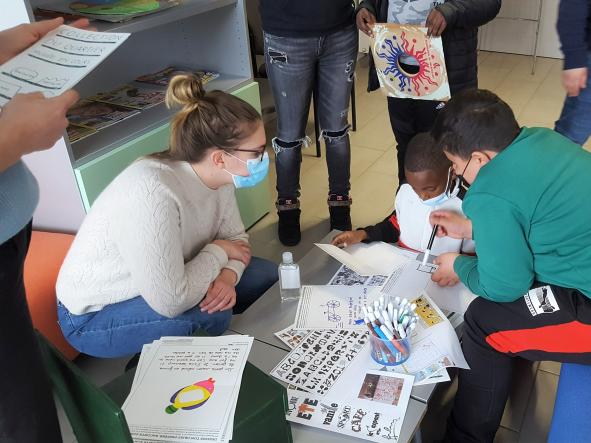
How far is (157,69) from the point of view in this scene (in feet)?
8.77

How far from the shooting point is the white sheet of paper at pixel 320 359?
1215mm

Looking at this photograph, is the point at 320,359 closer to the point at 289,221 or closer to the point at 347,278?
the point at 347,278

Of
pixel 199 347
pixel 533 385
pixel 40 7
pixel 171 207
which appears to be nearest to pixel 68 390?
pixel 199 347

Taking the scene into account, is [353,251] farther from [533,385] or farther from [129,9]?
[129,9]

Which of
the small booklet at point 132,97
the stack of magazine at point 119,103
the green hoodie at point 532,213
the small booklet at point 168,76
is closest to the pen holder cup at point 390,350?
the green hoodie at point 532,213

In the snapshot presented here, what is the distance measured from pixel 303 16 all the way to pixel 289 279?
43.1 inches

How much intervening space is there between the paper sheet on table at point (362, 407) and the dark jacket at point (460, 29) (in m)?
→ 1.29

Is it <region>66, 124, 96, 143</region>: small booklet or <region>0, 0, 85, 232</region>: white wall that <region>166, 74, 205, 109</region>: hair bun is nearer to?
<region>0, 0, 85, 232</region>: white wall

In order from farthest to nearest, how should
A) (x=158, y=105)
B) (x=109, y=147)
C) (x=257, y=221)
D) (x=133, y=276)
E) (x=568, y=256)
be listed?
(x=257, y=221) → (x=158, y=105) → (x=109, y=147) → (x=133, y=276) → (x=568, y=256)

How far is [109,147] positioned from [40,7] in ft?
2.09

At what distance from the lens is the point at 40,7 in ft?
7.04

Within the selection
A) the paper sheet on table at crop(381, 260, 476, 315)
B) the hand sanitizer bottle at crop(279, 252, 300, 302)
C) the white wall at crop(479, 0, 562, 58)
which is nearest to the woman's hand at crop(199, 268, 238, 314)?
the hand sanitizer bottle at crop(279, 252, 300, 302)

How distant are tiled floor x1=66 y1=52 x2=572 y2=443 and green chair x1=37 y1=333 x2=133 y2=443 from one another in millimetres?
796

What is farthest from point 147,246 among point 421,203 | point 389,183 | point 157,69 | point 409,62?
point 389,183
